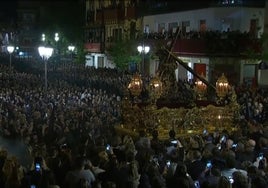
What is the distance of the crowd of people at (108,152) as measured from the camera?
34.1 feet

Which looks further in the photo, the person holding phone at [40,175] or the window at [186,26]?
the window at [186,26]

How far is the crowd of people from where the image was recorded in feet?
34.1

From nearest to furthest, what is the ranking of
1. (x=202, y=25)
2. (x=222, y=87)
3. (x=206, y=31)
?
(x=222, y=87) → (x=206, y=31) → (x=202, y=25)

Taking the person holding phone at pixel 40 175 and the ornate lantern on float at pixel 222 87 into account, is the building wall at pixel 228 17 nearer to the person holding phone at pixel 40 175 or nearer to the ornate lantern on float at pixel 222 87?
the ornate lantern on float at pixel 222 87

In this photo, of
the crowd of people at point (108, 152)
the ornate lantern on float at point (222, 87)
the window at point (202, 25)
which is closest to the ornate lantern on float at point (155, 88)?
the crowd of people at point (108, 152)

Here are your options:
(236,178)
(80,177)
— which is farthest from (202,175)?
(80,177)

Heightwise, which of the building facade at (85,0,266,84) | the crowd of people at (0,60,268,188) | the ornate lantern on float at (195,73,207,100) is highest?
the building facade at (85,0,266,84)

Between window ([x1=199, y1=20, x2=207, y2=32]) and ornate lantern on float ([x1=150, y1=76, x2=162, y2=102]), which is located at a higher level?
window ([x1=199, y1=20, x2=207, y2=32])

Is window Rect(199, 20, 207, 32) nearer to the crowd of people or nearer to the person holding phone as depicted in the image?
the crowd of people

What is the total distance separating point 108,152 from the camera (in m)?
12.6

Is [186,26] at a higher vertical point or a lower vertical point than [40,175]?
higher

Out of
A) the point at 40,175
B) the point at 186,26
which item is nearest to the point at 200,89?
the point at 40,175

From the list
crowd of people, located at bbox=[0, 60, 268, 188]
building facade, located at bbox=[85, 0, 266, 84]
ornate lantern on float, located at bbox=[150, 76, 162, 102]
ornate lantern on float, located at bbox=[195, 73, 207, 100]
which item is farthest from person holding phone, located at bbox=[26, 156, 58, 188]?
building facade, located at bbox=[85, 0, 266, 84]

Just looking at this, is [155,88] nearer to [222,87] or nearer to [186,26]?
[222,87]
